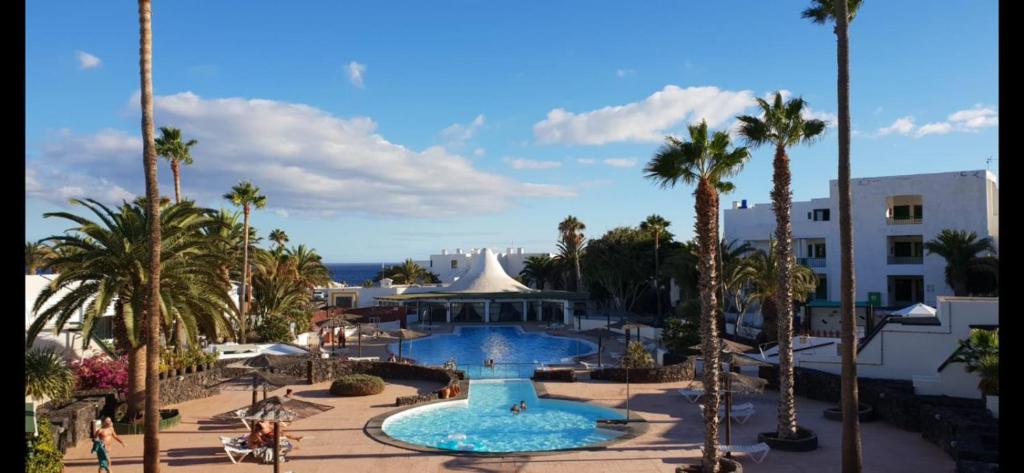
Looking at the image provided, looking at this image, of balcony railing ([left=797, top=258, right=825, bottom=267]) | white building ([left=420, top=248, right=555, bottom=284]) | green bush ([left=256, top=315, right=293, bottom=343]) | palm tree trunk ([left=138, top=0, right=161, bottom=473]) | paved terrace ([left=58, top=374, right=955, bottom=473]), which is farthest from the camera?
white building ([left=420, top=248, right=555, bottom=284])

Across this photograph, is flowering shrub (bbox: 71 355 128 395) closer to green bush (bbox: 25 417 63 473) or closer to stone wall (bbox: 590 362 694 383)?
green bush (bbox: 25 417 63 473)

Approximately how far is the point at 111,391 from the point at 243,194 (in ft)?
73.5

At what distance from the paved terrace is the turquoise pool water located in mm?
1334

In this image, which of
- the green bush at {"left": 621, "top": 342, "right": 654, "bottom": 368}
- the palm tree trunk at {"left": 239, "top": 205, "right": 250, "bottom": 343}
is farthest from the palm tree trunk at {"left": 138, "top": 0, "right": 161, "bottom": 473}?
the palm tree trunk at {"left": 239, "top": 205, "right": 250, "bottom": 343}

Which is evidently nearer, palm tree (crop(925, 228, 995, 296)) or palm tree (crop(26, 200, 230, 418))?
palm tree (crop(26, 200, 230, 418))

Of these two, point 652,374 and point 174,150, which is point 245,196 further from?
point 652,374

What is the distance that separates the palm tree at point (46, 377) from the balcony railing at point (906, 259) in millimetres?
42604

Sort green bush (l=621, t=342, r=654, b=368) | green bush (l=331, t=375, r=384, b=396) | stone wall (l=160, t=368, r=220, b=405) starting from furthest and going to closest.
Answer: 1. green bush (l=621, t=342, r=654, b=368)
2. green bush (l=331, t=375, r=384, b=396)
3. stone wall (l=160, t=368, r=220, b=405)

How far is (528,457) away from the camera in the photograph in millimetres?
16109

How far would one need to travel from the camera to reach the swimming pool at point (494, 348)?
Answer: 126 feet

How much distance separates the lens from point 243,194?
134 ft

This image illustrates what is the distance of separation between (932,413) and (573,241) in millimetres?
51676

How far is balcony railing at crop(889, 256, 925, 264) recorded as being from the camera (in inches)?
1582
